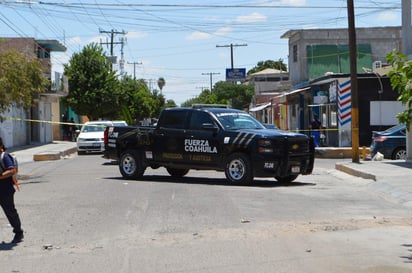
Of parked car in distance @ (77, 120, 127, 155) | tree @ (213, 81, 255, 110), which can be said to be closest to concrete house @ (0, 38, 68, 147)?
parked car in distance @ (77, 120, 127, 155)

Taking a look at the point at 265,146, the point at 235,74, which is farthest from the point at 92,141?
the point at 235,74

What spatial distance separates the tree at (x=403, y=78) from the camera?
27.8ft

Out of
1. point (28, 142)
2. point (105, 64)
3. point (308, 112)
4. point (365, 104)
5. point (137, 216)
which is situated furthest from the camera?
point (105, 64)

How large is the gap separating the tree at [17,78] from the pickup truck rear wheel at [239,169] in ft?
24.1

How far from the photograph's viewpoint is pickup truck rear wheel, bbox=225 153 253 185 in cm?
1703

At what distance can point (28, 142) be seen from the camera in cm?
4672

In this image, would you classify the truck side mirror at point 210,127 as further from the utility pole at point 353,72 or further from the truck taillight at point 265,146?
the utility pole at point 353,72

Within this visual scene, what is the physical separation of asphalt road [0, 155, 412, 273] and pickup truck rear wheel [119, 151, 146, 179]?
5.83 ft

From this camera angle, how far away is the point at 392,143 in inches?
975

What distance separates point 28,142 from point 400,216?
3808 cm

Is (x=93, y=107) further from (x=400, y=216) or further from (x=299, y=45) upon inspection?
(x=400, y=216)

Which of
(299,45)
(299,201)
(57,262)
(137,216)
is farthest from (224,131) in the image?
(299,45)

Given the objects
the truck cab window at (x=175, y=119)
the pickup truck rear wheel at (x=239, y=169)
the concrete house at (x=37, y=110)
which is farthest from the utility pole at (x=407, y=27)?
the concrete house at (x=37, y=110)

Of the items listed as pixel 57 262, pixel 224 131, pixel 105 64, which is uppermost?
pixel 105 64
